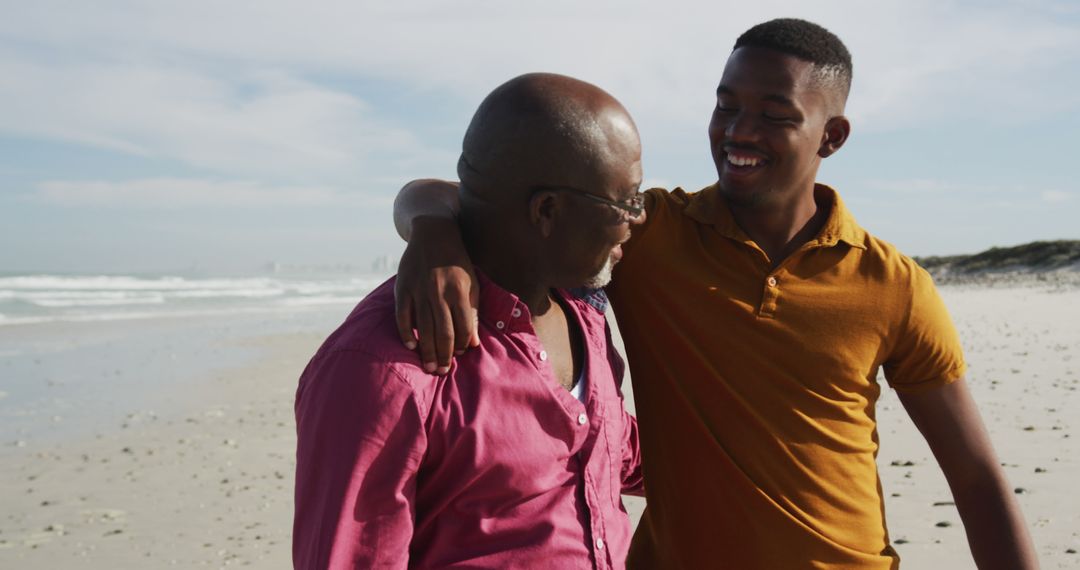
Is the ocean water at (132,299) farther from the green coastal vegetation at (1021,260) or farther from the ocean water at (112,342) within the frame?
the green coastal vegetation at (1021,260)

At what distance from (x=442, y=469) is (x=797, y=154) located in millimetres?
1467

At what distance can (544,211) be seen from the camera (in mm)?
2156

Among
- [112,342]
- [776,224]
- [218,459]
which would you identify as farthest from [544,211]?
[112,342]

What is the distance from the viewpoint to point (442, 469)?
1.94 meters

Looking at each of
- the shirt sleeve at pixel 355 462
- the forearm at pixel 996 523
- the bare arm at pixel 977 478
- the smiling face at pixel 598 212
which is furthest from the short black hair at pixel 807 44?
the shirt sleeve at pixel 355 462

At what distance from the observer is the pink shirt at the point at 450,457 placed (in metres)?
1.84

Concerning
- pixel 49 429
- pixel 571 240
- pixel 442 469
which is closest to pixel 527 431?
pixel 442 469

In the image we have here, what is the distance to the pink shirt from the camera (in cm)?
184

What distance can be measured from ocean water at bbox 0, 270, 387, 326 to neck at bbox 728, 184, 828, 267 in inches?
892

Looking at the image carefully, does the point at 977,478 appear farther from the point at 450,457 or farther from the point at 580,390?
the point at 450,457

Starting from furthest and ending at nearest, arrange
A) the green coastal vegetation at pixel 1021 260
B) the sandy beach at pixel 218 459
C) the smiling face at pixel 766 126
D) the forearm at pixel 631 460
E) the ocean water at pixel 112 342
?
the green coastal vegetation at pixel 1021 260, the ocean water at pixel 112 342, the sandy beach at pixel 218 459, the forearm at pixel 631 460, the smiling face at pixel 766 126

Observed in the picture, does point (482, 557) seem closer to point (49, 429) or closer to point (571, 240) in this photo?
point (571, 240)

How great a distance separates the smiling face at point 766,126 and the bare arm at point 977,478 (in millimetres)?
726

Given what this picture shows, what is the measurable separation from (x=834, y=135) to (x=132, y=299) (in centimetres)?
3147
